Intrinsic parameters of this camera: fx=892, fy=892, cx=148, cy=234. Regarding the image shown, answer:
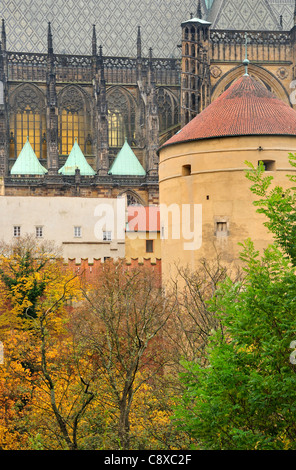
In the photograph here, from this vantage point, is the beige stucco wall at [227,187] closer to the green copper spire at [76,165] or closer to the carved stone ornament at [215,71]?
the green copper spire at [76,165]

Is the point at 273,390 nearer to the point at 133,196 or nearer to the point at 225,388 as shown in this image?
the point at 225,388

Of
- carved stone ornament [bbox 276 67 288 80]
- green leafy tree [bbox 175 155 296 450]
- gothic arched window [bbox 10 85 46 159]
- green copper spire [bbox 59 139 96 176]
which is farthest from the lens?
gothic arched window [bbox 10 85 46 159]

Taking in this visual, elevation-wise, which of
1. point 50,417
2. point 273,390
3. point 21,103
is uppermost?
point 21,103

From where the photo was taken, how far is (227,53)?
212ft

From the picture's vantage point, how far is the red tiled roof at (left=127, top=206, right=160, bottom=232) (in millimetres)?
44062

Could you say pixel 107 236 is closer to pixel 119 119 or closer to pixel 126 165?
pixel 126 165

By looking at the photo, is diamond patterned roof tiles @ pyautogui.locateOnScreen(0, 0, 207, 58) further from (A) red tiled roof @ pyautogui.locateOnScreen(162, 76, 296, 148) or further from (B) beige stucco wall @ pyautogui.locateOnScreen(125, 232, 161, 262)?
(A) red tiled roof @ pyautogui.locateOnScreen(162, 76, 296, 148)

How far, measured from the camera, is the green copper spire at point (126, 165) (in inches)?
2489

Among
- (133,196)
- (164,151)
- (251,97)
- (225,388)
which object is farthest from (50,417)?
(133,196)

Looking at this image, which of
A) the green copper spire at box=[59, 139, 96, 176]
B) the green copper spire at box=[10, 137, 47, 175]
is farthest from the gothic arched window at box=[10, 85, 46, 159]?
the green copper spire at box=[59, 139, 96, 176]

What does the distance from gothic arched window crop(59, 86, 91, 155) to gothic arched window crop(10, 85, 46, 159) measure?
5.02 feet

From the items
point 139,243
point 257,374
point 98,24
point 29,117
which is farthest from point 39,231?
point 257,374

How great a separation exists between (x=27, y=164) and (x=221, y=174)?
Answer: 31866 millimetres
